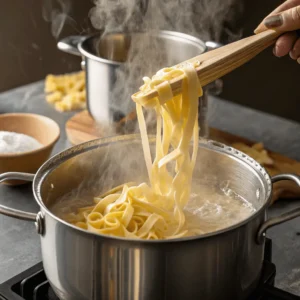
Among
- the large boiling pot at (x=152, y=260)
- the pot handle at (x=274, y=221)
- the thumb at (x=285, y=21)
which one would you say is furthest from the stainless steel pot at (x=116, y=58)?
the pot handle at (x=274, y=221)

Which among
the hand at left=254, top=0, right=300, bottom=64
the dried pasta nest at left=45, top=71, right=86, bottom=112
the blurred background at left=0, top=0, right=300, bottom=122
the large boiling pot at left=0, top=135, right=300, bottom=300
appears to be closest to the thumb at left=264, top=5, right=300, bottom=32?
the hand at left=254, top=0, right=300, bottom=64

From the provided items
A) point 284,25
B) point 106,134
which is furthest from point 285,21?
point 106,134

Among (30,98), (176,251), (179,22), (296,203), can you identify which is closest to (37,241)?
(176,251)

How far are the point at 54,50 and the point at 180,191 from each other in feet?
7.83

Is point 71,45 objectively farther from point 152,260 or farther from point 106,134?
point 152,260

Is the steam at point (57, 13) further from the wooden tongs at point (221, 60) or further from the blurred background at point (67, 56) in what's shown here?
the wooden tongs at point (221, 60)

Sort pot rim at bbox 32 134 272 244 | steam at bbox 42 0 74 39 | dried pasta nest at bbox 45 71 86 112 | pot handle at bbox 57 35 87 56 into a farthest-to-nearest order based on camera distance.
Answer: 1. steam at bbox 42 0 74 39
2. dried pasta nest at bbox 45 71 86 112
3. pot handle at bbox 57 35 87 56
4. pot rim at bbox 32 134 272 244

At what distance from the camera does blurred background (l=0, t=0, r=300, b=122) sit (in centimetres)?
330

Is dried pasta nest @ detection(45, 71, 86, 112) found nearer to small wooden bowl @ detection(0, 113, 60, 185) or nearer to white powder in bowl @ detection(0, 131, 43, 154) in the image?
small wooden bowl @ detection(0, 113, 60, 185)

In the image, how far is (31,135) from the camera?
6.57 ft

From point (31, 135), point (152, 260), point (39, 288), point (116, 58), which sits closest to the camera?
point (152, 260)

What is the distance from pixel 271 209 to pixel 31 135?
0.85 metres

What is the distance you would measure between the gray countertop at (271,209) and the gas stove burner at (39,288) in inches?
5.0

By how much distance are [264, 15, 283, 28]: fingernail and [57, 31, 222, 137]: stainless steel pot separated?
1.24 ft
